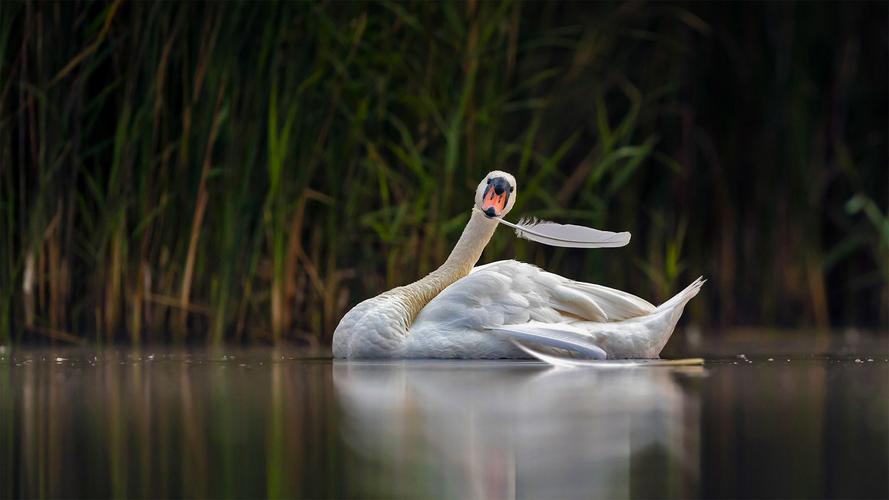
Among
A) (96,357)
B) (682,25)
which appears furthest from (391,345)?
(682,25)

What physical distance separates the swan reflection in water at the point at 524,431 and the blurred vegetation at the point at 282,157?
1930 mm

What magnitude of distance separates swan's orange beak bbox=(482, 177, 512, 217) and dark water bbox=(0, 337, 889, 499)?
1.12 meters

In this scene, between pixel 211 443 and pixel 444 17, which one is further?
pixel 444 17

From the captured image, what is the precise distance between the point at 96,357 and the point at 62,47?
167 centimetres

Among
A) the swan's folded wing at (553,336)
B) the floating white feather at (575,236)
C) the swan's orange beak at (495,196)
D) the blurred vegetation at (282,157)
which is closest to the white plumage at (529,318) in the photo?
the swan's folded wing at (553,336)

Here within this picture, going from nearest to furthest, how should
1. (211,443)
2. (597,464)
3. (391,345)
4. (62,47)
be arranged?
(597,464) → (211,443) → (391,345) → (62,47)

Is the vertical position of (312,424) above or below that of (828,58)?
below

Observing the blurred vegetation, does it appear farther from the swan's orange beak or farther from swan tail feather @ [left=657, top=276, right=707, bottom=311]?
swan tail feather @ [left=657, top=276, right=707, bottom=311]

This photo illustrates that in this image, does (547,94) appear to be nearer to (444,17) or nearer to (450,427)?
(444,17)

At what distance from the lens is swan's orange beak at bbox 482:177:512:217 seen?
6.52 m

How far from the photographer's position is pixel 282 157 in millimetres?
6945

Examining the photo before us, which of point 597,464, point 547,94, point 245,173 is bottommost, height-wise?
point 597,464

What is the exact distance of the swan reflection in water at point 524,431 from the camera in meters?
2.63

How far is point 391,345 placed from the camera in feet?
19.3
